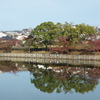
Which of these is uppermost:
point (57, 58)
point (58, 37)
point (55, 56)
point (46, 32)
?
point (46, 32)

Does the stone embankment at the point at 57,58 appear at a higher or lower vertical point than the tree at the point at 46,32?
lower

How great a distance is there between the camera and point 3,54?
1935 inches

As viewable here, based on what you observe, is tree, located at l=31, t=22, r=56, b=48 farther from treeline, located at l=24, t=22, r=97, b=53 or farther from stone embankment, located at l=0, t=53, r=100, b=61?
stone embankment, located at l=0, t=53, r=100, b=61

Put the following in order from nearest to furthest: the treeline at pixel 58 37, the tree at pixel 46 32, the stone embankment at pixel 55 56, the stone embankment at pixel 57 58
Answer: the stone embankment at pixel 57 58
the stone embankment at pixel 55 56
the treeline at pixel 58 37
the tree at pixel 46 32

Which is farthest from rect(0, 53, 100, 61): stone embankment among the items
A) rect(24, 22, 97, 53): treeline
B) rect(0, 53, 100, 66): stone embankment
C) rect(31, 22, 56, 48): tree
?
rect(31, 22, 56, 48): tree

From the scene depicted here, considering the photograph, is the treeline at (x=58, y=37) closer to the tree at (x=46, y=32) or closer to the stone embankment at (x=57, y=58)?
the tree at (x=46, y=32)

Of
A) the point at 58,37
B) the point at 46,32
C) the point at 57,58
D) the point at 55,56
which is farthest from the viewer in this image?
the point at 46,32

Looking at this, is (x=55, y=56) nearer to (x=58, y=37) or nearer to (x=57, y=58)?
(x=57, y=58)

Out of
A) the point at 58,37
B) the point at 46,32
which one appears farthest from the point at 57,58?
the point at 46,32

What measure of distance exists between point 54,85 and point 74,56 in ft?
64.1

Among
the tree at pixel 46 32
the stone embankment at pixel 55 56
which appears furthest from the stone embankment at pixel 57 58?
the tree at pixel 46 32

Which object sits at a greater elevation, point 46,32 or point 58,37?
point 46,32

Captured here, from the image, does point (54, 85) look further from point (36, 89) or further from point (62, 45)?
point (62, 45)

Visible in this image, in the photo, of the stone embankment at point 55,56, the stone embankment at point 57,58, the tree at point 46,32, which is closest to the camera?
the stone embankment at point 57,58
